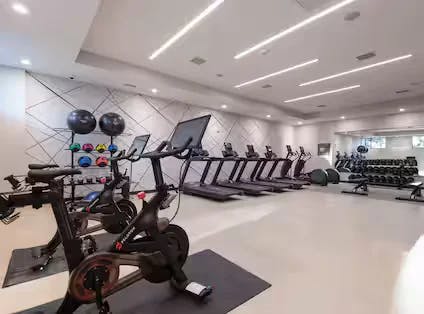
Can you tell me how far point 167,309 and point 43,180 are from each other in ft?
4.44

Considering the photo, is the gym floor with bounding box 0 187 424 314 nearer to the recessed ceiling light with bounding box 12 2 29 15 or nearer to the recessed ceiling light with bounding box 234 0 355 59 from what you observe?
the recessed ceiling light with bounding box 12 2 29 15

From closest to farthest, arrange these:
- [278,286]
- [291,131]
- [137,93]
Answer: [278,286], [137,93], [291,131]

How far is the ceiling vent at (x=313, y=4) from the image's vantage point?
3133 mm

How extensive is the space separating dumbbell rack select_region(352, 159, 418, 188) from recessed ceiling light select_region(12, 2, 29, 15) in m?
10.4

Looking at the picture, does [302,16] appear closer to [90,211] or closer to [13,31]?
[90,211]

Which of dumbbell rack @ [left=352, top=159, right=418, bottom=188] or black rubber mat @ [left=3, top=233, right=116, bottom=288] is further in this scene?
dumbbell rack @ [left=352, top=159, right=418, bottom=188]

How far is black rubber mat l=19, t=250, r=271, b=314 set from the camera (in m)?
1.72

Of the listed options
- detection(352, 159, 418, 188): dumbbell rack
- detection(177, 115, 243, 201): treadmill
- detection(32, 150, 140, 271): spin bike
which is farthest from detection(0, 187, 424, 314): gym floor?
detection(352, 159, 418, 188): dumbbell rack

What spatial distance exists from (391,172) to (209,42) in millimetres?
8843

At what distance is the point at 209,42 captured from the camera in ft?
14.6

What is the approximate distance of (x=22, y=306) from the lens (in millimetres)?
1762

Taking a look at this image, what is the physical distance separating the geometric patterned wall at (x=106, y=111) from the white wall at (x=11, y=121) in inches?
8.3

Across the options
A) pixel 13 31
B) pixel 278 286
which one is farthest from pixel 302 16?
pixel 13 31

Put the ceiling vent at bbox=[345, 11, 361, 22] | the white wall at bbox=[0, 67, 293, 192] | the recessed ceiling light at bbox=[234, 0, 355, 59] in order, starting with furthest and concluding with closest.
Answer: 1. the white wall at bbox=[0, 67, 293, 192]
2. the ceiling vent at bbox=[345, 11, 361, 22]
3. the recessed ceiling light at bbox=[234, 0, 355, 59]
